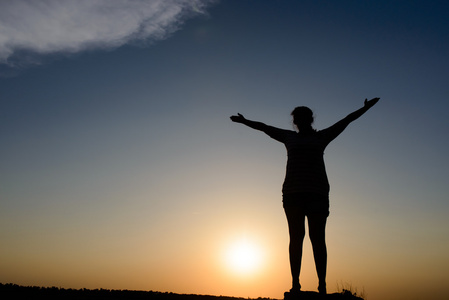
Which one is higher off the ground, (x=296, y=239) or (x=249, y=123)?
(x=249, y=123)

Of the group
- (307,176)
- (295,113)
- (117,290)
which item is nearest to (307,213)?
(307,176)

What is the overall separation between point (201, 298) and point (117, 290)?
210 cm

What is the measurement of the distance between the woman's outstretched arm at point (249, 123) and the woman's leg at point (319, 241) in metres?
1.63

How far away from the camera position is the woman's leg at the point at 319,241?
558 cm

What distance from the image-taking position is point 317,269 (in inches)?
223

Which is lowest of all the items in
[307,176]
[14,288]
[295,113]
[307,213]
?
[14,288]

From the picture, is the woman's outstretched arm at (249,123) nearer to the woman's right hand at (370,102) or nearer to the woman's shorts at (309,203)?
the woman's shorts at (309,203)

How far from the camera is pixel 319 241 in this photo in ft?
18.3

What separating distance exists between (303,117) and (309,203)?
1333 mm

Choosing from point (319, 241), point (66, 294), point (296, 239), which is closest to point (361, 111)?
point (319, 241)

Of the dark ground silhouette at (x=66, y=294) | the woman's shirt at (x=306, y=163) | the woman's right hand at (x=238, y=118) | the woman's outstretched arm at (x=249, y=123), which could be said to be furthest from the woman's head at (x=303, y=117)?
the dark ground silhouette at (x=66, y=294)

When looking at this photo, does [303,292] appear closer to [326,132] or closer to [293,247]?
[293,247]

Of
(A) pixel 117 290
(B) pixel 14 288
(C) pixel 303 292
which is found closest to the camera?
(C) pixel 303 292

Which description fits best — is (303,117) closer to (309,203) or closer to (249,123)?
(249,123)
